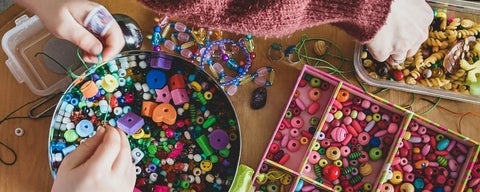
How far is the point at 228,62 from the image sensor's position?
998mm

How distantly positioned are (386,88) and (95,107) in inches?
18.3

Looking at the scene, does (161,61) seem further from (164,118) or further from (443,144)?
(443,144)

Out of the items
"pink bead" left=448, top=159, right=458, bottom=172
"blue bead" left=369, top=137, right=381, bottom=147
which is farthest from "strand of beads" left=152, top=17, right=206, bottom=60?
"pink bead" left=448, top=159, right=458, bottom=172

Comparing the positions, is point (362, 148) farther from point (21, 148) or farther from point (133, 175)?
point (21, 148)

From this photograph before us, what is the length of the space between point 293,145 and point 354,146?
99 mm

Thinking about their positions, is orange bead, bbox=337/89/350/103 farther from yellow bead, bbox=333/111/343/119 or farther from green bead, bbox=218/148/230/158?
green bead, bbox=218/148/230/158

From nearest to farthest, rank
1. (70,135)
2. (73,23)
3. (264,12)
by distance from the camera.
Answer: (264,12), (73,23), (70,135)

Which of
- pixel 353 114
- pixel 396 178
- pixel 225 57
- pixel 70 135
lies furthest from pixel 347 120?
pixel 70 135

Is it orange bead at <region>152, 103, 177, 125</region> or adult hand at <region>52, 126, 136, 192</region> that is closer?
adult hand at <region>52, 126, 136, 192</region>

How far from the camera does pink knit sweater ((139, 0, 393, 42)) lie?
26.8 inches

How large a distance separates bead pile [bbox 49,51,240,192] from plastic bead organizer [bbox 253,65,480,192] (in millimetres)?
81

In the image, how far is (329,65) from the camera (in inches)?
39.6

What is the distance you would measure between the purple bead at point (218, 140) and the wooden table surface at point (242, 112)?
0.11 feet

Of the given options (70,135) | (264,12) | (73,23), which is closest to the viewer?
(264,12)
